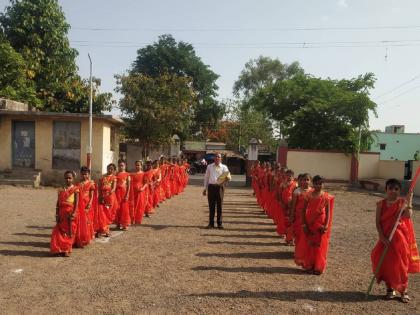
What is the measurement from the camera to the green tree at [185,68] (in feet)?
154

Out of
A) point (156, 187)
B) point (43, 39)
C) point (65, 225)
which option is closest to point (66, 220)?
point (65, 225)

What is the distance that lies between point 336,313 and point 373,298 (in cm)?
87

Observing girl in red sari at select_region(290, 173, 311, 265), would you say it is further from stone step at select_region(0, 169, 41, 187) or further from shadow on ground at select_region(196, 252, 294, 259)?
stone step at select_region(0, 169, 41, 187)

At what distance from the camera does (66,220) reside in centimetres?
786

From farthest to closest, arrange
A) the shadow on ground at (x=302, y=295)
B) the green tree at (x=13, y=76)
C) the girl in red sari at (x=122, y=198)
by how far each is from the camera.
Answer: the green tree at (x=13, y=76) → the girl in red sari at (x=122, y=198) → the shadow on ground at (x=302, y=295)

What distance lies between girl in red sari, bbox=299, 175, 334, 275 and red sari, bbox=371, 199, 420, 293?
1.10 meters

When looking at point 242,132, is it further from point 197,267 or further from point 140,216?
point 197,267

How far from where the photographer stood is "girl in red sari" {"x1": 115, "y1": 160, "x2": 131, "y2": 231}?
1035cm

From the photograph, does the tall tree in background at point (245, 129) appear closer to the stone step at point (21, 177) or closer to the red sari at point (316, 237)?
the stone step at point (21, 177)

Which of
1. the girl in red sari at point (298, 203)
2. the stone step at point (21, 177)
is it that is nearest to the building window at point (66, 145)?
the stone step at point (21, 177)

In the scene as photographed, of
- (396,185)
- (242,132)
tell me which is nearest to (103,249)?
(396,185)

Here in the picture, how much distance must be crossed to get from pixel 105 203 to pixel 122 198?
828mm

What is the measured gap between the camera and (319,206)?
7320 millimetres

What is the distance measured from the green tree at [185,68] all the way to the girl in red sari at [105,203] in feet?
119
